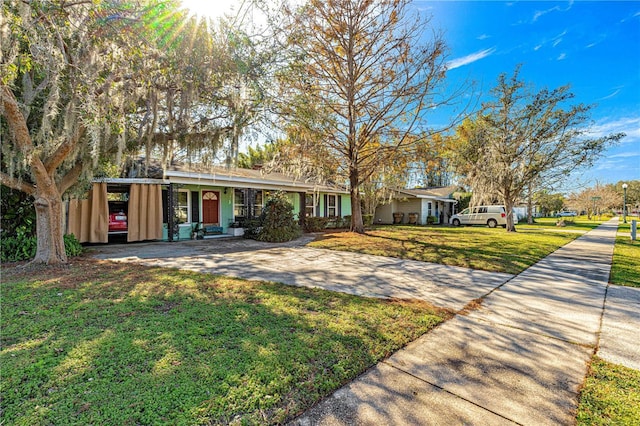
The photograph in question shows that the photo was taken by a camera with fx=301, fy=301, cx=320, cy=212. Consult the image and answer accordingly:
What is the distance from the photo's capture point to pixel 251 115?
6969mm

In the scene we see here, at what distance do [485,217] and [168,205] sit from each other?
20.9 m

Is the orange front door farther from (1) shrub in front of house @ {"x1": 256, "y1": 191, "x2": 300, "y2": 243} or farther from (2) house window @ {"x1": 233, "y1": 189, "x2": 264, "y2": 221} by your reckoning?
(1) shrub in front of house @ {"x1": 256, "y1": 191, "x2": 300, "y2": 243}

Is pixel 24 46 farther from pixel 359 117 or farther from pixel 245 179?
pixel 359 117

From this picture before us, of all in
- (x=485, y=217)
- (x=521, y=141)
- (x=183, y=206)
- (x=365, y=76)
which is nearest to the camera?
(x=365, y=76)

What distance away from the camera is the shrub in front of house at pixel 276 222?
11.5 meters

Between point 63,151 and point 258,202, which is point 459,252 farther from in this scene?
point 63,151

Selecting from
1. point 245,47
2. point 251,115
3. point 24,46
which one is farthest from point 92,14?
point 251,115

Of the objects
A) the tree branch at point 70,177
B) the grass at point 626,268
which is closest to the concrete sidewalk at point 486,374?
the grass at point 626,268

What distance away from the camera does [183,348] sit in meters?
2.79

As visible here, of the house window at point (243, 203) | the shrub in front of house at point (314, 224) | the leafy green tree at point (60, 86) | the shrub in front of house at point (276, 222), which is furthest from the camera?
the shrub in front of house at point (314, 224)

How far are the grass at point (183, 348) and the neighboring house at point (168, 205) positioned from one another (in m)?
5.48

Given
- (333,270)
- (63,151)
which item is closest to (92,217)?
(63,151)

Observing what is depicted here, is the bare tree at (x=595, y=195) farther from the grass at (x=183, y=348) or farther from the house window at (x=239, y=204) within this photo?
the grass at (x=183, y=348)

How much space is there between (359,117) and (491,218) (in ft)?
51.5
